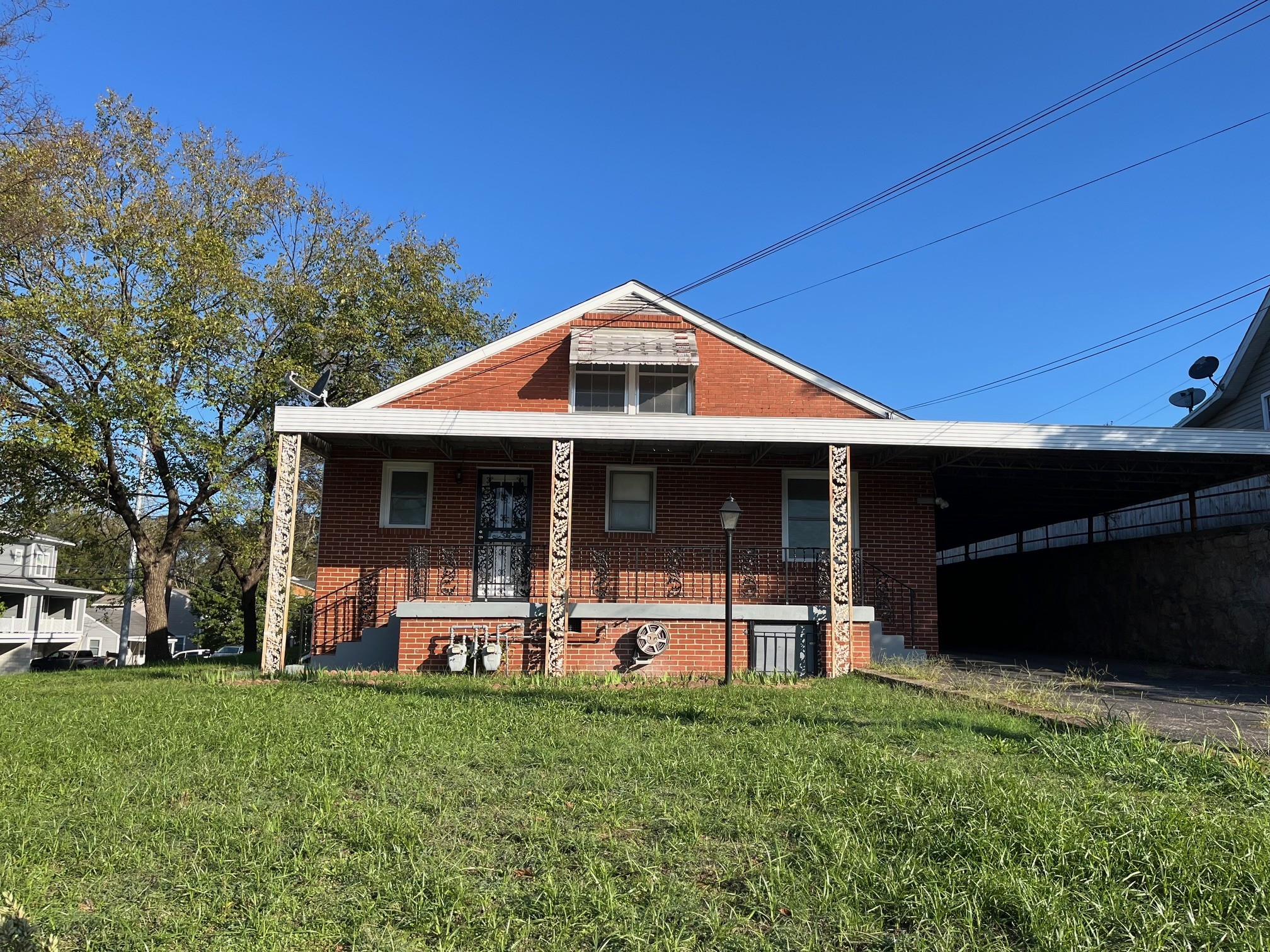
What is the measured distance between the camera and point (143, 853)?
14.0 ft

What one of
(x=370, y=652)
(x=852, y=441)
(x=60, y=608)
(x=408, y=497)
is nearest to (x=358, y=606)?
(x=370, y=652)

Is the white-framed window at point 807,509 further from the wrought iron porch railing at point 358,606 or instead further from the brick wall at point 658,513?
the wrought iron porch railing at point 358,606

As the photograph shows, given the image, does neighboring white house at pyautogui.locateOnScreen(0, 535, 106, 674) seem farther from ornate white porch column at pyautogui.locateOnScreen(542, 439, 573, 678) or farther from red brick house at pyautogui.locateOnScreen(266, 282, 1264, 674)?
ornate white porch column at pyautogui.locateOnScreen(542, 439, 573, 678)

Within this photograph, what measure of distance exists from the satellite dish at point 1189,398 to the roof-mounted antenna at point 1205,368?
43cm

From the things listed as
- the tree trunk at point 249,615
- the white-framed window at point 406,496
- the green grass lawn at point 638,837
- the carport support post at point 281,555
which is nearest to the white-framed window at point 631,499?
the white-framed window at point 406,496

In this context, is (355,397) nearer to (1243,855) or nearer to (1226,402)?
(1226,402)

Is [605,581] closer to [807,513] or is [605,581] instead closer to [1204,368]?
[807,513]

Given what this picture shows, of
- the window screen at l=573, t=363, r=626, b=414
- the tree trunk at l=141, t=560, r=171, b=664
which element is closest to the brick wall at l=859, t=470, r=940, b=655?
the window screen at l=573, t=363, r=626, b=414

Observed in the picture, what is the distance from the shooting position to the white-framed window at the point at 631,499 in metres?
14.1

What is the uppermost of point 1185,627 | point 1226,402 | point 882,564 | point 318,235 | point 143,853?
point 318,235

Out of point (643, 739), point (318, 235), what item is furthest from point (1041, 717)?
point (318, 235)

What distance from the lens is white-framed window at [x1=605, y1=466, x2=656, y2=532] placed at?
1412cm

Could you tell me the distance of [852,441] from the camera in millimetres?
11938

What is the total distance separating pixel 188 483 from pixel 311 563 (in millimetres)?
22973
